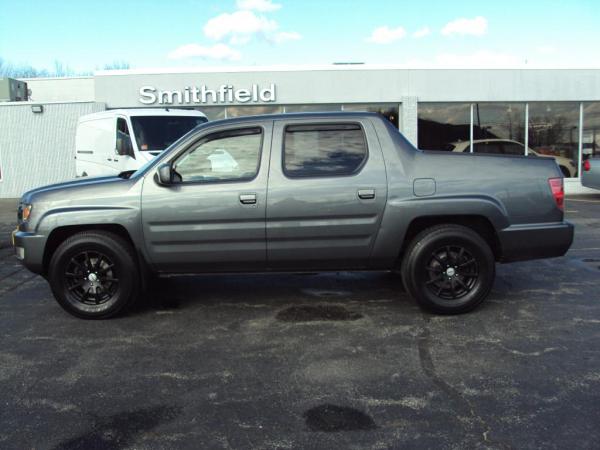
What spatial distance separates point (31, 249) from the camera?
4887 mm

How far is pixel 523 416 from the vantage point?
3.13 m

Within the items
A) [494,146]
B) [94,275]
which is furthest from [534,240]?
[494,146]

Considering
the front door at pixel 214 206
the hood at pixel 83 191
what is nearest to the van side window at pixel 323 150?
the front door at pixel 214 206

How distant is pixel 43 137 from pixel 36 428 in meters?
16.8

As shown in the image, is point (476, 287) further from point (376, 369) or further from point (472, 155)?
point (376, 369)

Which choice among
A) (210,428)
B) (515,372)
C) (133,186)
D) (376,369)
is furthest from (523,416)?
(133,186)

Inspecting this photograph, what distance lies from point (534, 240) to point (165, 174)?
3319 millimetres

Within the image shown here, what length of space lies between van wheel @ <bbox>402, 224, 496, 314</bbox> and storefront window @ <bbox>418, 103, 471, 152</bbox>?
13.2 m

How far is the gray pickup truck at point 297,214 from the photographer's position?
4.78 m

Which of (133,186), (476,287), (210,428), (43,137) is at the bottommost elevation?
(210,428)

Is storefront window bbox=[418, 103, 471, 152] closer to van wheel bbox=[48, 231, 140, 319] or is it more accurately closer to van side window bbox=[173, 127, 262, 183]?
van side window bbox=[173, 127, 262, 183]

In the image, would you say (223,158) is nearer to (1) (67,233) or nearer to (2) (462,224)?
(1) (67,233)

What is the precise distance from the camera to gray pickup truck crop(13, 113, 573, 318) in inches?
188

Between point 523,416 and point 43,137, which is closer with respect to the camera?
point 523,416
